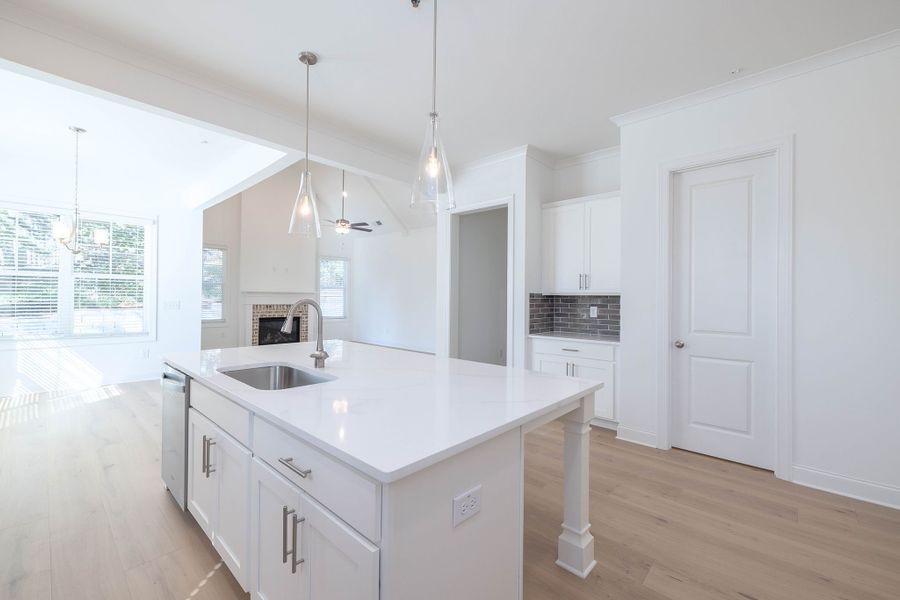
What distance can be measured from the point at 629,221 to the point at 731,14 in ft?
5.03

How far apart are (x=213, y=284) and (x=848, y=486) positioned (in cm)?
908

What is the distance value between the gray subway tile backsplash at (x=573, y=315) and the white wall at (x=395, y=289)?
429 cm

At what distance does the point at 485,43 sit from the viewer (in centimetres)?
246

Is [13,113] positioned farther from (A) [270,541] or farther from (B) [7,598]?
(A) [270,541]

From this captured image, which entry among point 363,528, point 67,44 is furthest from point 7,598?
point 67,44

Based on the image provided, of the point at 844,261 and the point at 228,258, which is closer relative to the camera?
the point at 844,261

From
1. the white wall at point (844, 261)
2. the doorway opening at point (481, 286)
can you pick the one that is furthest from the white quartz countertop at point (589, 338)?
the white wall at point (844, 261)

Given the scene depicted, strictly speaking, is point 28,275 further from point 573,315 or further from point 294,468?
point 573,315

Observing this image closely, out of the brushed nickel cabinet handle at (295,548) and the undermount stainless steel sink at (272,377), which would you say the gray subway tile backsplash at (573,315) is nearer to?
the undermount stainless steel sink at (272,377)

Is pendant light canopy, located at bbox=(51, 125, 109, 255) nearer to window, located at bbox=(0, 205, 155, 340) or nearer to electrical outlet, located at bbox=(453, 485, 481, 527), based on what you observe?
window, located at bbox=(0, 205, 155, 340)

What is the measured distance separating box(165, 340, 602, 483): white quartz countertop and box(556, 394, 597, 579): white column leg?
6.3 inches

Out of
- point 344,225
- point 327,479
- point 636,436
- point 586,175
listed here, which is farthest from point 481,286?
point 327,479

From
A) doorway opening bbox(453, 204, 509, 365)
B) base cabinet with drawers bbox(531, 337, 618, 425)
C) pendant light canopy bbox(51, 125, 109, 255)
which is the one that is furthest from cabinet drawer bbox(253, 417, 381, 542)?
pendant light canopy bbox(51, 125, 109, 255)

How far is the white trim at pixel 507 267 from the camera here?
13.9ft
